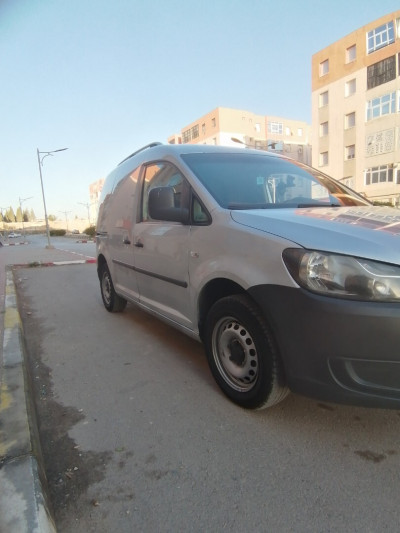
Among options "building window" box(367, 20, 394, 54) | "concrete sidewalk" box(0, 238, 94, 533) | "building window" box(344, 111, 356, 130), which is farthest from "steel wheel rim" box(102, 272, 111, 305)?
"building window" box(367, 20, 394, 54)

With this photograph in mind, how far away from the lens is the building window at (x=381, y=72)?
100 feet

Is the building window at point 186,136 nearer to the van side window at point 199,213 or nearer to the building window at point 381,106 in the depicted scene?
the building window at point 381,106

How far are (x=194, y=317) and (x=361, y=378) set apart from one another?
1365 mm

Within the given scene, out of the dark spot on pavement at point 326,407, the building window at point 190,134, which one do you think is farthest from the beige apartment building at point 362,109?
the building window at point 190,134

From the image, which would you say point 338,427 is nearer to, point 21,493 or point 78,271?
point 21,493

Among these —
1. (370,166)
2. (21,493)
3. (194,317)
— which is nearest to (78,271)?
(194,317)

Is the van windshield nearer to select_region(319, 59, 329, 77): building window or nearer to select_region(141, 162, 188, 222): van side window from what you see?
select_region(141, 162, 188, 222): van side window

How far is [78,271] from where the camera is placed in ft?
34.3

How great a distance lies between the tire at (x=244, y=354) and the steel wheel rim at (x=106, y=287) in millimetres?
2885

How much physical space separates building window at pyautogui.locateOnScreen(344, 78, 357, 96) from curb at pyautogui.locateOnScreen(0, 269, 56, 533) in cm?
3783

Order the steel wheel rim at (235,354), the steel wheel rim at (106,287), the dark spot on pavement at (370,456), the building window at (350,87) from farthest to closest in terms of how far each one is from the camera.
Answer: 1. the building window at (350,87)
2. the steel wheel rim at (106,287)
3. the steel wheel rim at (235,354)
4. the dark spot on pavement at (370,456)

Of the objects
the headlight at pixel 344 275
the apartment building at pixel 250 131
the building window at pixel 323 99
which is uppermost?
the apartment building at pixel 250 131

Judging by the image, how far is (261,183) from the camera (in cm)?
313

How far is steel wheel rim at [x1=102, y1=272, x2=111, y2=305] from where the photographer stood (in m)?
5.39
